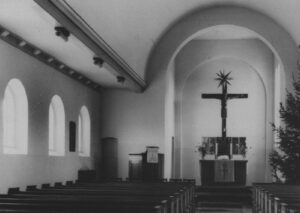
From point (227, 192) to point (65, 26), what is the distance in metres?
10.7

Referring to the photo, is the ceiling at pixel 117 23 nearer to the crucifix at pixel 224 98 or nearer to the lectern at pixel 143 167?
the crucifix at pixel 224 98

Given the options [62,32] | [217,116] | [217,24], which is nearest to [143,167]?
[217,24]

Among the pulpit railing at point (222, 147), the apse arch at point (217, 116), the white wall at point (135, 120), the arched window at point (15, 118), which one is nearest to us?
the arched window at point (15, 118)

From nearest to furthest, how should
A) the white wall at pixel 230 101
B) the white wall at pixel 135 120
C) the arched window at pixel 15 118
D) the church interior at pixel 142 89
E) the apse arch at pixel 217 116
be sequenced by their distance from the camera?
the church interior at pixel 142 89
the arched window at pixel 15 118
the white wall at pixel 135 120
the white wall at pixel 230 101
the apse arch at pixel 217 116

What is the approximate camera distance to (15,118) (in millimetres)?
11281

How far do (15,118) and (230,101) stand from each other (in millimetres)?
12709

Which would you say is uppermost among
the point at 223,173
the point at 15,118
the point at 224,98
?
the point at 224,98

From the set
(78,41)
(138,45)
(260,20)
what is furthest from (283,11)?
(78,41)

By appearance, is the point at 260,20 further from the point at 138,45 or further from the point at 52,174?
the point at 52,174

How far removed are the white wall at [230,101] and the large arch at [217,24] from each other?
12.5 ft

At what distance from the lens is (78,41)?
9.52m

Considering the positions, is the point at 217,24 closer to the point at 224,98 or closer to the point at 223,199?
the point at 224,98

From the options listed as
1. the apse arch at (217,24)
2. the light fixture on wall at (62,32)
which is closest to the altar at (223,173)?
the apse arch at (217,24)

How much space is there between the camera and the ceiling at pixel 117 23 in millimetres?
9539
